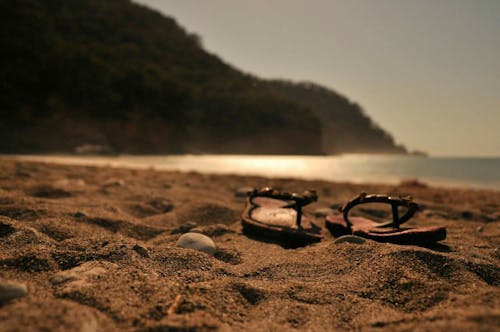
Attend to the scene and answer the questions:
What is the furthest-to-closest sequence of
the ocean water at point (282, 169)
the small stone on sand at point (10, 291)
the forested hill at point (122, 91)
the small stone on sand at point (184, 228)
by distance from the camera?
the forested hill at point (122, 91), the ocean water at point (282, 169), the small stone on sand at point (184, 228), the small stone on sand at point (10, 291)

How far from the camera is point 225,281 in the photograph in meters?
1.36

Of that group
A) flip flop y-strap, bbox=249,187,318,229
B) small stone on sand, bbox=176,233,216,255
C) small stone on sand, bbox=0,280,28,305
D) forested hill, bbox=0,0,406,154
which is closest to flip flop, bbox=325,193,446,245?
flip flop y-strap, bbox=249,187,318,229

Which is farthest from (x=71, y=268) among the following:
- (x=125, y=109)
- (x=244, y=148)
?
(x=244, y=148)

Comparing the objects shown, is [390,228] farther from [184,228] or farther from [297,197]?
[184,228]

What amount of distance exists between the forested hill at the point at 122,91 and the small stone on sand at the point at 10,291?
1510 cm

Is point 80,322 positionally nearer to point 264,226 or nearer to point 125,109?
point 264,226

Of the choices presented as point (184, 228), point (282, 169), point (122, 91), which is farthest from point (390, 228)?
point (122, 91)

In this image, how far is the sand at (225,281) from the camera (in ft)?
3.29

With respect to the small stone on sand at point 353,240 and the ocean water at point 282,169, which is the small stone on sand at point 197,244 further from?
the ocean water at point 282,169

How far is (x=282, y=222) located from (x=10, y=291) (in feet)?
5.90

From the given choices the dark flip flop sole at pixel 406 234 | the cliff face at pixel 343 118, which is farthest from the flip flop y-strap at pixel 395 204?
the cliff face at pixel 343 118

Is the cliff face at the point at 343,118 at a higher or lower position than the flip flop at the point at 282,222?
higher

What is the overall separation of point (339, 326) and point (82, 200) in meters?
2.60

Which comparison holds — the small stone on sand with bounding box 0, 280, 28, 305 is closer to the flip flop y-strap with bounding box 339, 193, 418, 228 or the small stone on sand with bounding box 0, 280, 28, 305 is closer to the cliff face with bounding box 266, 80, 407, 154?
the flip flop y-strap with bounding box 339, 193, 418, 228
